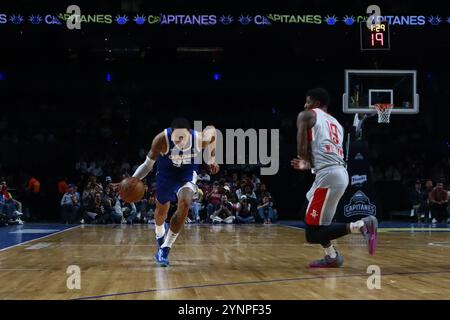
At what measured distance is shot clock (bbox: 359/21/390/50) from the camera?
1535 centimetres

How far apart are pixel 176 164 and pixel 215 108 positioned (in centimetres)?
1647

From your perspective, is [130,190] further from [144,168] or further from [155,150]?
[155,150]

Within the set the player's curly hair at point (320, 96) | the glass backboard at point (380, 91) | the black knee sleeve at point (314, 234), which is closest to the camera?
the black knee sleeve at point (314, 234)

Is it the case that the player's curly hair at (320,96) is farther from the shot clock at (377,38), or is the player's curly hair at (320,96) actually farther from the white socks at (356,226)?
the shot clock at (377,38)

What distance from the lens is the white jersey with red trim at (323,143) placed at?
6.02 m

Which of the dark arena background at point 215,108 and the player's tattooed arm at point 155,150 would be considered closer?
the player's tattooed arm at point 155,150

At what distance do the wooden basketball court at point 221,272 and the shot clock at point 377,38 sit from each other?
6779 mm

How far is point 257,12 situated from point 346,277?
14.6 m

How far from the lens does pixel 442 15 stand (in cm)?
1933

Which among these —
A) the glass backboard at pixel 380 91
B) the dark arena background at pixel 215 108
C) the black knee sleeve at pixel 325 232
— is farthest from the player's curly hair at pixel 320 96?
the glass backboard at pixel 380 91

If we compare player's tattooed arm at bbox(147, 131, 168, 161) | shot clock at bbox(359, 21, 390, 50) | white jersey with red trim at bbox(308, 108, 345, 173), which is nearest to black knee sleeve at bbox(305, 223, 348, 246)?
white jersey with red trim at bbox(308, 108, 345, 173)

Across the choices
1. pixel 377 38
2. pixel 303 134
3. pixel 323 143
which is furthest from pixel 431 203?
pixel 303 134

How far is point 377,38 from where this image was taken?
15.5 meters

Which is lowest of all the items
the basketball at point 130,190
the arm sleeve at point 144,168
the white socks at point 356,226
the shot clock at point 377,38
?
the white socks at point 356,226
